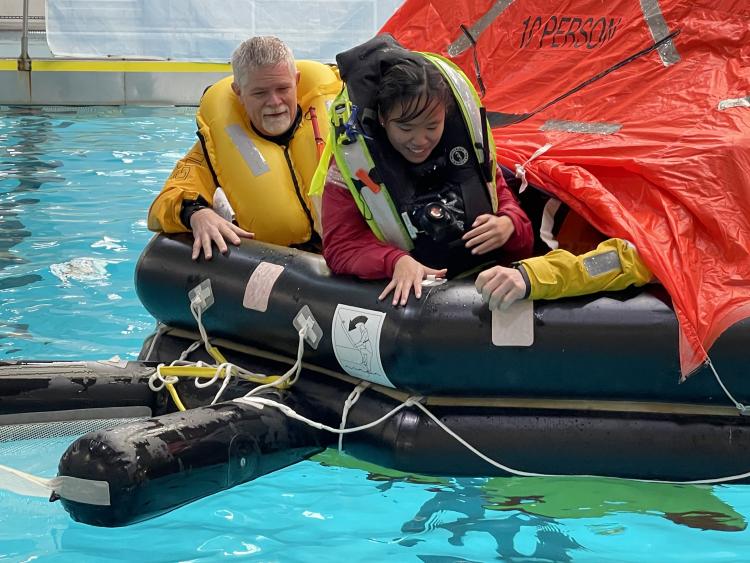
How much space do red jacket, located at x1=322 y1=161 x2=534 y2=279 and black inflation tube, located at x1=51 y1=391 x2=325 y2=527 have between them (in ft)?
1.51

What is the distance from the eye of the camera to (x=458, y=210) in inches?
115

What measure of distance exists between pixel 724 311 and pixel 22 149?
6.05m

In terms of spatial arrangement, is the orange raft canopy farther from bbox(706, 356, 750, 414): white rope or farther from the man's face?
the man's face

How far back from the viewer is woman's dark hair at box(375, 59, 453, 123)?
2.71 meters

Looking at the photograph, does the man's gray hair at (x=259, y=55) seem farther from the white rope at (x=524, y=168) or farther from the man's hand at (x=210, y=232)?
the white rope at (x=524, y=168)

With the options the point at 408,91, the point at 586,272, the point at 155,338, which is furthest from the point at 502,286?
the point at 155,338

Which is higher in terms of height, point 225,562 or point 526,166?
point 526,166

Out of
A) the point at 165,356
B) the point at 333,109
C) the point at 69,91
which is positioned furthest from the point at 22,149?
the point at 333,109

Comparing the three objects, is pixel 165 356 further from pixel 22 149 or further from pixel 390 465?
pixel 22 149

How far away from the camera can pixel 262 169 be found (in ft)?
11.7

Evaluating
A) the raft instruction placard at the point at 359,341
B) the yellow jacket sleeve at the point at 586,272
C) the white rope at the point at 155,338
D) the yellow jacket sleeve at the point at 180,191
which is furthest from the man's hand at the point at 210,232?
the yellow jacket sleeve at the point at 586,272

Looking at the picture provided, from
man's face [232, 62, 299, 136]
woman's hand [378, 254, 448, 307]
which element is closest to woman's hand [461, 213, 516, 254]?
woman's hand [378, 254, 448, 307]

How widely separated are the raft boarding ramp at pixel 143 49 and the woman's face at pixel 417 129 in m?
6.36

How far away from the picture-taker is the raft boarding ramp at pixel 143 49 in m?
9.03
